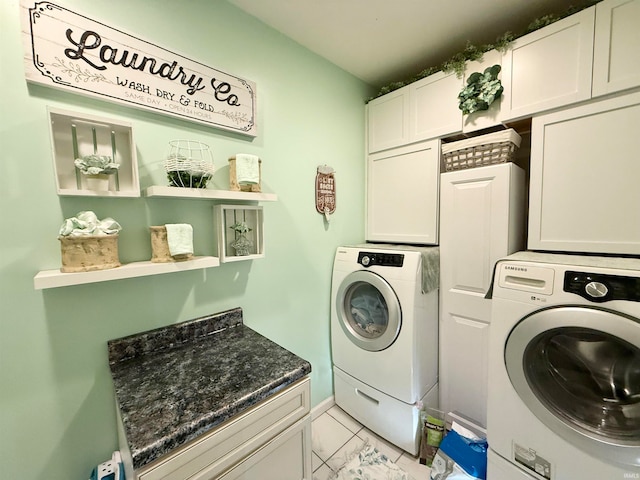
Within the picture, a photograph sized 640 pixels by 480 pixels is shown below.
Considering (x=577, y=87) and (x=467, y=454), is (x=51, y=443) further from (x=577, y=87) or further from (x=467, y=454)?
(x=577, y=87)

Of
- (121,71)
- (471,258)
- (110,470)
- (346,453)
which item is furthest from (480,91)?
(110,470)

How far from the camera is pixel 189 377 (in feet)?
3.09

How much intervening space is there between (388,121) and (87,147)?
1.77 m

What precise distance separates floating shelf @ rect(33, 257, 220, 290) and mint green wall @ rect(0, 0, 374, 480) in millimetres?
165

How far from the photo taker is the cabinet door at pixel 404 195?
171cm

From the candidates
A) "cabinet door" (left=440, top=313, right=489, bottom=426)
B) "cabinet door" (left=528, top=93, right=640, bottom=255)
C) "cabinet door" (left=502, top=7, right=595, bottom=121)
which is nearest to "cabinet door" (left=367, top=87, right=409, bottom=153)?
"cabinet door" (left=502, top=7, right=595, bottom=121)

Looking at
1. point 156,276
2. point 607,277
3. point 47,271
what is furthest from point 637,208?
Result: point 47,271

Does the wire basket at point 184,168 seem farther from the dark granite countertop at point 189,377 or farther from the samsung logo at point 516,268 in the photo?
the samsung logo at point 516,268

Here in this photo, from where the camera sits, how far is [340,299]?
178 centimetres

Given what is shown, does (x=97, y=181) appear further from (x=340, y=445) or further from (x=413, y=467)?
(x=413, y=467)

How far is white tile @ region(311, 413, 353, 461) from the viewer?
1.60 metres

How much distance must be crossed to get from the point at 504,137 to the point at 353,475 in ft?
6.66

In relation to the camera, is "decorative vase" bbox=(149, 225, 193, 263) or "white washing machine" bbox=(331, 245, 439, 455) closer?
"decorative vase" bbox=(149, 225, 193, 263)

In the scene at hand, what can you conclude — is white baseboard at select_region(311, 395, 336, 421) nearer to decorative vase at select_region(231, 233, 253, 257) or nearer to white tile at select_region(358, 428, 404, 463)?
white tile at select_region(358, 428, 404, 463)
